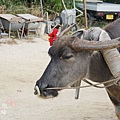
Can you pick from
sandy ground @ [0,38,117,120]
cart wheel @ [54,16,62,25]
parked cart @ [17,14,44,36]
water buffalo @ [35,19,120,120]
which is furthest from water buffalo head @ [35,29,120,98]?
cart wheel @ [54,16,62,25]

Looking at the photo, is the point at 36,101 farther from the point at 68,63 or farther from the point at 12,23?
the point at 12,23

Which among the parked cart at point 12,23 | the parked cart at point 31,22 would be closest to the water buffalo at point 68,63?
the parked cart at point 12,23

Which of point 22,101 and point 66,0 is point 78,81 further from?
point 66,0

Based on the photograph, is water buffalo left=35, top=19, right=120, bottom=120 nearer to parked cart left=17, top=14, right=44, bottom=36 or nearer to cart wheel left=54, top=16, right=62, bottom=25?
parked cart left=17, top=14, right=44, bottom=36

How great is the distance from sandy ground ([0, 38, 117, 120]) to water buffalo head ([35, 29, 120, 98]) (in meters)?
1.04

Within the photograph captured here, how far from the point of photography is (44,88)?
15.1 feet

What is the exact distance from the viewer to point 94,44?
4547 mm

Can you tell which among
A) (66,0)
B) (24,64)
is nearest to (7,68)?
(24,64)

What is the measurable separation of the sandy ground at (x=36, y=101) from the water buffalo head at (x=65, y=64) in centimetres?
104

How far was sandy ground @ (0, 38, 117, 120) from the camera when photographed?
22.7 feet

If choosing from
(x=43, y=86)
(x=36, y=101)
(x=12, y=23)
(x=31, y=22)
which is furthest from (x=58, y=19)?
(x=43, y=86)

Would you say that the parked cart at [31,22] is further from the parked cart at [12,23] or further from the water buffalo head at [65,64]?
the water buffalo head at [65,64]

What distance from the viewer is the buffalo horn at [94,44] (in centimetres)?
442

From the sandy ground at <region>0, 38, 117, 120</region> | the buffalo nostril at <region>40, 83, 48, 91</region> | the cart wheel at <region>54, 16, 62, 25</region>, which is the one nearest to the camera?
the buffalo nostril at <region>40, 83, 48, 91</region>
